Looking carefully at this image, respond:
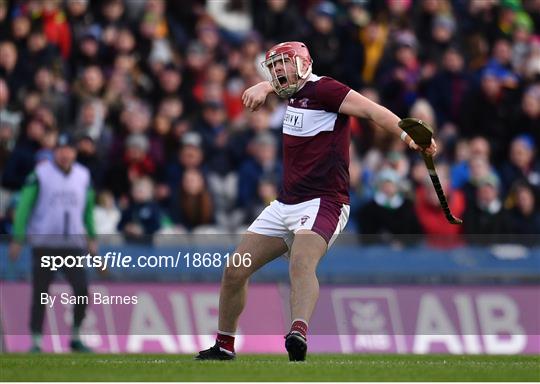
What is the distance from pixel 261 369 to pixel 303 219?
127cm

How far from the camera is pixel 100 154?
19.8 meters

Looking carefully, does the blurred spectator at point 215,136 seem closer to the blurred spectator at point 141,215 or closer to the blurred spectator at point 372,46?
the blurred spectator at point 141,215

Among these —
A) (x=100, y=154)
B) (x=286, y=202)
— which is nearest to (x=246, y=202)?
(x=100, y=154)

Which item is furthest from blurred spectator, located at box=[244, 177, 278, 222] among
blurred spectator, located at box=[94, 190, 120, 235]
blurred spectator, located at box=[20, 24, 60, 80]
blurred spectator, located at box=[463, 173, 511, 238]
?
blurred spectator, located at box=[20, 24, 60, 80]

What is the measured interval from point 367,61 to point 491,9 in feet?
7.60

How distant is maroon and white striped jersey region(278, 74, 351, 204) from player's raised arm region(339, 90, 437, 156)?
→ 16 cm

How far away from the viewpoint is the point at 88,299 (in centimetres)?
1582

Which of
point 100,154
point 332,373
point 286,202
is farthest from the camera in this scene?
point 100,154

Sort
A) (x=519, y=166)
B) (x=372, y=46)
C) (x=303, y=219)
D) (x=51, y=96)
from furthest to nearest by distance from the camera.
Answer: (x=372, y=46)
(x=519, y=166)
(x=51, y=96)
(x=303, y=219)

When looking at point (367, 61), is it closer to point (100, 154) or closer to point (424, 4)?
point (424, 4)

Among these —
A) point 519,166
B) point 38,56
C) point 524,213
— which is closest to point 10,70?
point 38,56

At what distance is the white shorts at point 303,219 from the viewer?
12.0 meters

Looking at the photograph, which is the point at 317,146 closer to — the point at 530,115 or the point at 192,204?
the point at 192,204

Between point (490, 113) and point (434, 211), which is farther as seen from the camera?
point (490, 113)
